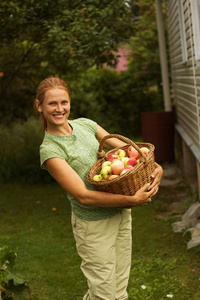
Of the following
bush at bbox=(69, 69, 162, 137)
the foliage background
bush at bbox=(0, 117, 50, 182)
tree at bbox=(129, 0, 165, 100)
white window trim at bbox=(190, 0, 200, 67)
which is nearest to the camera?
white window trim at bbox=(190, 0, 200, 67)

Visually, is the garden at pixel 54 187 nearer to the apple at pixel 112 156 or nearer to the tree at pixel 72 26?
the tree at pixel 72 26

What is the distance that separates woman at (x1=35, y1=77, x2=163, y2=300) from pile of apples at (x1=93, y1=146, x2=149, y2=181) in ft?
0.41

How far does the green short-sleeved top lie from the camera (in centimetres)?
285

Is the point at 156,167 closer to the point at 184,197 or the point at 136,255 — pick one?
the point at 136,255

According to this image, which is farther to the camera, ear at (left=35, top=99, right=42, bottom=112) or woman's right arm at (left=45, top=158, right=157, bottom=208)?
ear at (left=35, top=99, right=42, bottom=112)

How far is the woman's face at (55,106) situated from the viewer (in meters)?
2.88

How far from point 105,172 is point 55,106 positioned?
1.76 ft

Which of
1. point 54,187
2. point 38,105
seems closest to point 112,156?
point 38,105

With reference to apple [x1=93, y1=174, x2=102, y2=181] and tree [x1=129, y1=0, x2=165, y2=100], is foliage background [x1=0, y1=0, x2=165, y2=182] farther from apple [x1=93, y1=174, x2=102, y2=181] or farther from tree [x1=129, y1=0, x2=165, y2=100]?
apple [x1=93, y1=174, x2=102, y2=181]

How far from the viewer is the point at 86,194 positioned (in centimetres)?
273

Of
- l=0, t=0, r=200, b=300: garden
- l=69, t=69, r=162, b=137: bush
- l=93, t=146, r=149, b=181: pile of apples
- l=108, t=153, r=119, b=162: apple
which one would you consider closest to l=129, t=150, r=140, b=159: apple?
l=93, t=146, r=149, b=181: pile of apples

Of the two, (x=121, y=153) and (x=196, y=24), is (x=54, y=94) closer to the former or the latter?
(x=121, y=153)

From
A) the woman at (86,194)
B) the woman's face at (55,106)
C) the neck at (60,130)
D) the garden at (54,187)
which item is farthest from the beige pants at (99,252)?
the garden at (54,187)

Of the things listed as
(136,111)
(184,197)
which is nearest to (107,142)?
(184,197)
